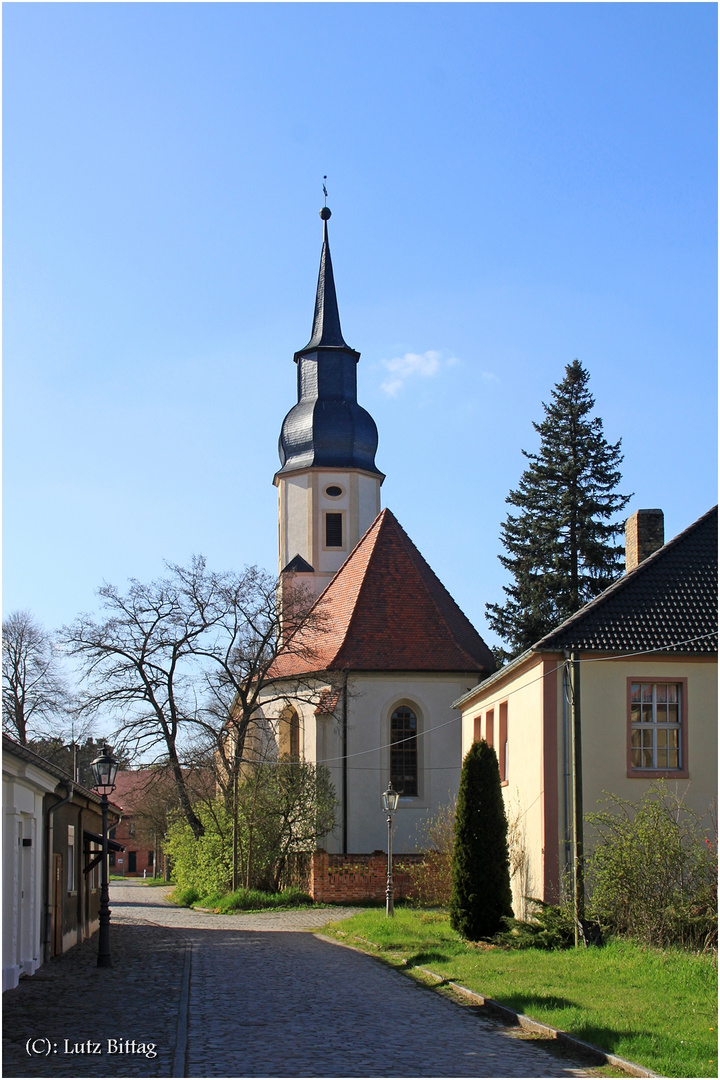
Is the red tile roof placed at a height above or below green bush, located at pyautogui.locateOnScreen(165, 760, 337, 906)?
above

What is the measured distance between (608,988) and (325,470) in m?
34.0

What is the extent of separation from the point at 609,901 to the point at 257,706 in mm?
18689

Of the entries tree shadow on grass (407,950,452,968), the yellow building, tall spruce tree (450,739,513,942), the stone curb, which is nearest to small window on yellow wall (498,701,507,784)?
the yellow building

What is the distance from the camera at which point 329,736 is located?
33.2m

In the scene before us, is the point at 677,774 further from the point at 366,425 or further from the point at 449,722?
the point at 366,425

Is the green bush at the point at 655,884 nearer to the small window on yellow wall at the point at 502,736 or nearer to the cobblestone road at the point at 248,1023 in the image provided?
the cobblestone road at the point at 248,1023

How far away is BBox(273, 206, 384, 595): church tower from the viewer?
45.1 metres

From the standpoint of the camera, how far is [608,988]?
12750 millimetres

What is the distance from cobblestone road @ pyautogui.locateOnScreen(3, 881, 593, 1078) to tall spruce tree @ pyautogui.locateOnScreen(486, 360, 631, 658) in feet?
77.8

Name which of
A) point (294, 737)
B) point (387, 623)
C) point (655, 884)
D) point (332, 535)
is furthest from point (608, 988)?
point (332, 535)

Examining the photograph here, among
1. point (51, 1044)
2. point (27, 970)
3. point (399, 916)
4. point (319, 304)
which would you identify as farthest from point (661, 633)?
point (319, 304)

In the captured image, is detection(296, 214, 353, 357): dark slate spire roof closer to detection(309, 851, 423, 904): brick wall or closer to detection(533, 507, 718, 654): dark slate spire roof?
detection(309, 851, 423, 904): brick wall

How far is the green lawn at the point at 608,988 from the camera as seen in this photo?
9.41m

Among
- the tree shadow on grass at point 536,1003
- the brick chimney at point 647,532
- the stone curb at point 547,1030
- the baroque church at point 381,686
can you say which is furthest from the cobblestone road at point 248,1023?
the baroque church at point 381,686
